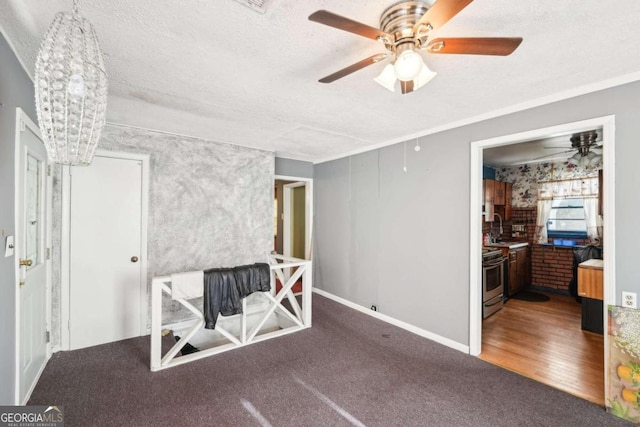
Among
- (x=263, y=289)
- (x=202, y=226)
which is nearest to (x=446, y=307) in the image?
(x=263, y=289)

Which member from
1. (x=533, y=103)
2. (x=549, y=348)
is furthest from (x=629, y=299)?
(x=533, y=103)

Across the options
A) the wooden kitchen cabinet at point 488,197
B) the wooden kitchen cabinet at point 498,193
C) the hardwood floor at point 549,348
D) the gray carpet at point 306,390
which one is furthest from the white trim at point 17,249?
the wooden kitchen cabinet at point 498,193

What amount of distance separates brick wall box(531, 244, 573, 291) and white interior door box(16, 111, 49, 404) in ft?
23.2

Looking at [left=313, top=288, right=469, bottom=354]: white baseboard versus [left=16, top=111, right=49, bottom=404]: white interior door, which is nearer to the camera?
[left=16, top=111, right=49, bottom=404]: white interior door

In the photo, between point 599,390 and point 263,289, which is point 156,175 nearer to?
point 263,289

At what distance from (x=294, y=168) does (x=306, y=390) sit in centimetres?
352

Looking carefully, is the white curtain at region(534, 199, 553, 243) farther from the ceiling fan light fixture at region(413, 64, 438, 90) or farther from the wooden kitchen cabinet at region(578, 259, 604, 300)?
the ceiling fan light fixture at region(413, 64, 438, 90)

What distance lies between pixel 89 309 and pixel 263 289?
6.16ft

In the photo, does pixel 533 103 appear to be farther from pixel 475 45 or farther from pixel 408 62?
pixel 408 62

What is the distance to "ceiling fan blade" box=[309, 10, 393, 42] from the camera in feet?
3.59

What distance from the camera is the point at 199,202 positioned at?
369 centimetres

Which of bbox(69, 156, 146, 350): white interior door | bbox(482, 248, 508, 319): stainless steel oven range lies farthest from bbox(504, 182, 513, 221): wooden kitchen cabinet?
bbox(69, 156, 146, 350): white interior door

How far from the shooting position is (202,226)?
12.2 ft

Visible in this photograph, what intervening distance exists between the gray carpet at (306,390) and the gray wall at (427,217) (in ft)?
2.02
